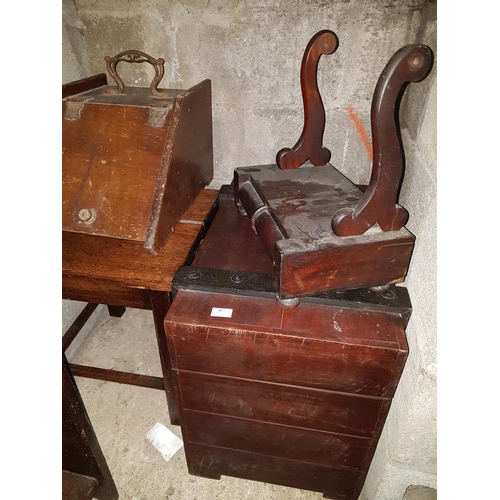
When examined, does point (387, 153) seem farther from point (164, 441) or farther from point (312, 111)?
point (164, 441)

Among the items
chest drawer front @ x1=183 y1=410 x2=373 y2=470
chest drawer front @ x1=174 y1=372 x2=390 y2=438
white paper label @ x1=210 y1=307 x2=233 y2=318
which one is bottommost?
chest drawer front @ x1=183 y1=410 x2=373 y2=470

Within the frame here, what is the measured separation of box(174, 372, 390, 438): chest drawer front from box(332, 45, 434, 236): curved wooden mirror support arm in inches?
19.2

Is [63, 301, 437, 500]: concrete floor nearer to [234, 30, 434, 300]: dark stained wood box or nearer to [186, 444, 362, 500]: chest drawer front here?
[186, 444, 362, 500]: chest drawer front

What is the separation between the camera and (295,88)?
1473 mm

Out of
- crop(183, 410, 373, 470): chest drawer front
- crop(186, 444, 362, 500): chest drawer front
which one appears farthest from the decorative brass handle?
crop(186, 444, 362, 500): chest drawer front

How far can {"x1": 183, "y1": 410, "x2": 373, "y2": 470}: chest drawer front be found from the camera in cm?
111

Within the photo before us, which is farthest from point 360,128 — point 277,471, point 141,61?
point 277,471

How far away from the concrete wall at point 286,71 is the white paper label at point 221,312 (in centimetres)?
52

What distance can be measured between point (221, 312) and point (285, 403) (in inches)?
13.6

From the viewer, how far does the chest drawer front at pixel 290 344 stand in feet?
3.03

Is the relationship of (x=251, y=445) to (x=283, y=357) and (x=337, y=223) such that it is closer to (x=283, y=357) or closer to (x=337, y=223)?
(x=283, y=357)

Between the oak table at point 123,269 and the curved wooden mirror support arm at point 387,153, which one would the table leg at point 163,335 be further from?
the curved wooden mirror support arm at point 387,153

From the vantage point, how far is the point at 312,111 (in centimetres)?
125

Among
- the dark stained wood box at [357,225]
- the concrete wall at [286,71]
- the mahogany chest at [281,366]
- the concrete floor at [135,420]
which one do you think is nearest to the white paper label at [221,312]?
the mahogany chest at [281,366]
